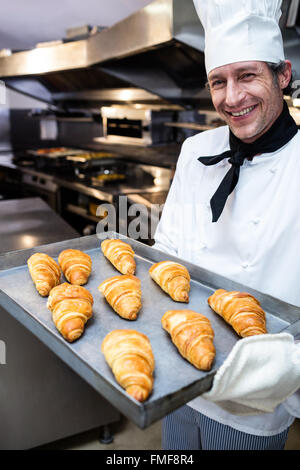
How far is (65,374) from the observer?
74.2 inches

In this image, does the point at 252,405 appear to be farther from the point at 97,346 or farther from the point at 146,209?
the point at 146,209

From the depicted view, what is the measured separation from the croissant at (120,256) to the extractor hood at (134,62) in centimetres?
117

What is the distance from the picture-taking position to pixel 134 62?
3240 mm

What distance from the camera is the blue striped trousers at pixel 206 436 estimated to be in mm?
1216

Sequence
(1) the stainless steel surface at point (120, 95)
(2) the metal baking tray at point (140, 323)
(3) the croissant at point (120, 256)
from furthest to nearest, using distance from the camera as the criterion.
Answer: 1. (1) the stainless steel surface at point (120, 95)
2. (3) the croissant at point (120, 256)
3. (2) the metal baking tray at point (140, 323)

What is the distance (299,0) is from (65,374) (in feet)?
6.38

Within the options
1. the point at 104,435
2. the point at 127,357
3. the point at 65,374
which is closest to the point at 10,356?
the point at 65,374

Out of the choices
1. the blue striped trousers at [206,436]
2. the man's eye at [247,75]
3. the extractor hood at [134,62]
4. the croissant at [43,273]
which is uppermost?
the extractor hood at [134,62]

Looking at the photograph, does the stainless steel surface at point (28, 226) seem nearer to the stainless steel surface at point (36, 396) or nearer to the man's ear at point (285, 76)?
the stainless steel surface at point (36, 396)

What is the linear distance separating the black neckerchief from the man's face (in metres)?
0.03

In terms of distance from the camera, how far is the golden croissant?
86 centimetres

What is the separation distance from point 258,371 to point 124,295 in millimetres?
405

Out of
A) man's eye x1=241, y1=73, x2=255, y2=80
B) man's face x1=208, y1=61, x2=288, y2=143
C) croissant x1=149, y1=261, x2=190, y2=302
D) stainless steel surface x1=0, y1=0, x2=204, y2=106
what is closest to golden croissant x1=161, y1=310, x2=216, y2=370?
croissant x1=149, y1=261, x2=190, y2=302

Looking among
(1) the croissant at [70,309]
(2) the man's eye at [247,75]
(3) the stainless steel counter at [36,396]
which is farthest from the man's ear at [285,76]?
(3) the stainless steel counter at [36,396]
